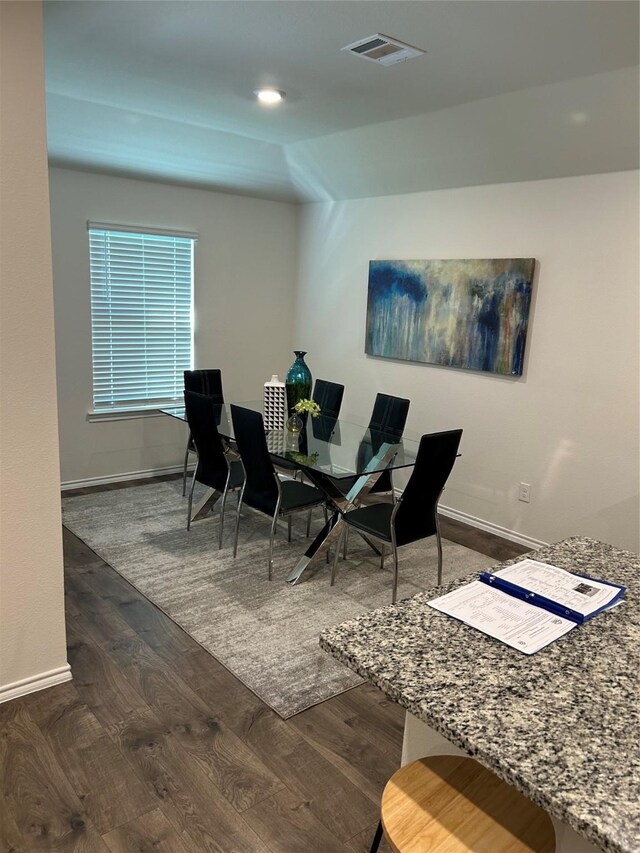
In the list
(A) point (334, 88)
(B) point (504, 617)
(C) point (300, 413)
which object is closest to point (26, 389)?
(B) point (504, 617)

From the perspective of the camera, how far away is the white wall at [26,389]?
2.13 meters

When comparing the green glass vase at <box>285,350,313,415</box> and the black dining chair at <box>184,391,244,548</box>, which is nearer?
the black dining chair at <box>184,391,244,548</box>

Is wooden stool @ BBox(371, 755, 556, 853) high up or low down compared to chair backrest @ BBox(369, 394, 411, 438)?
down

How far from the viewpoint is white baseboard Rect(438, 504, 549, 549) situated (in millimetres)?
4234

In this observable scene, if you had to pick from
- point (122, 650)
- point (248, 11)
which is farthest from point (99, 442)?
point (248, 11)

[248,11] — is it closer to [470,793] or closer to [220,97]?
[220,97]

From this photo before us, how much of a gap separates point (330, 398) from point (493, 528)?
1472 mm

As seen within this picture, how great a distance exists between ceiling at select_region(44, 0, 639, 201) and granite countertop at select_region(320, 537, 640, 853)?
2090 millimetres

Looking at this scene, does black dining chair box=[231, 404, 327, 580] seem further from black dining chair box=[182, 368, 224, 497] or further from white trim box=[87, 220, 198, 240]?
white trim box=[87, 220, 198, 240]

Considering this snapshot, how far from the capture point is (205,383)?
4914 mm

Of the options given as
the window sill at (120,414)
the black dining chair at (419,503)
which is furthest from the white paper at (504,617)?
the window sill at (120,414)

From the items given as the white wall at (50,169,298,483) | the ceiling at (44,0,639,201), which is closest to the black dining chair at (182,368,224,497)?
the white wall at (50,169,298,483)

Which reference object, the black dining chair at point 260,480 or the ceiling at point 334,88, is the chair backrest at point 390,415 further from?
the ceiling at point 334,88

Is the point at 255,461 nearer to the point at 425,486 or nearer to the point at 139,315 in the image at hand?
the point at 425,486
